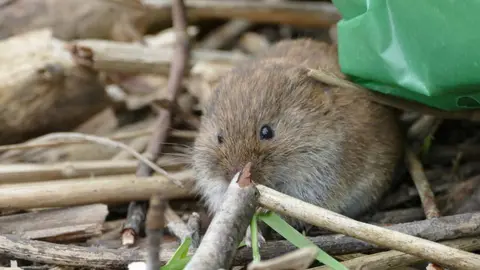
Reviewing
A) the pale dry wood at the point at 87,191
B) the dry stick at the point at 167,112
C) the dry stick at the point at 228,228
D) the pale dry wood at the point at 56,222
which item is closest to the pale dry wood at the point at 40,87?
the dry stick at the point at 167,112

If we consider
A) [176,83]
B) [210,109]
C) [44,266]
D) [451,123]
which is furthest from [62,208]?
[451,123]

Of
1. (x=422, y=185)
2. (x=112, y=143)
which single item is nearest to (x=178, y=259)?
(x=112, y=143)

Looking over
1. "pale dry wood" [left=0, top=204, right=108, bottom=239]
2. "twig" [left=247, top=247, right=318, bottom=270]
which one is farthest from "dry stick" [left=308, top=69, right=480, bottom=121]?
"twig" [left=247, top=247, right=318, bottom=270]

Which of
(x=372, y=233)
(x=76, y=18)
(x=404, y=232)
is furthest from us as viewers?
(x=76, y=18)

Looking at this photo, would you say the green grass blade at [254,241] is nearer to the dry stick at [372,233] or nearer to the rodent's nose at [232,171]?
the dry stick at [372,233]

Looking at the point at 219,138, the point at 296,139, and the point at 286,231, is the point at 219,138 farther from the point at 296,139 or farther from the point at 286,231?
the point at 286,231

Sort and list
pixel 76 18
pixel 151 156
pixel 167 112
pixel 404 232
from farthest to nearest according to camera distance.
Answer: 1. pixel 76 18
2. pixel 167 112
3. pixel 151 156
4. pixel 404 232
